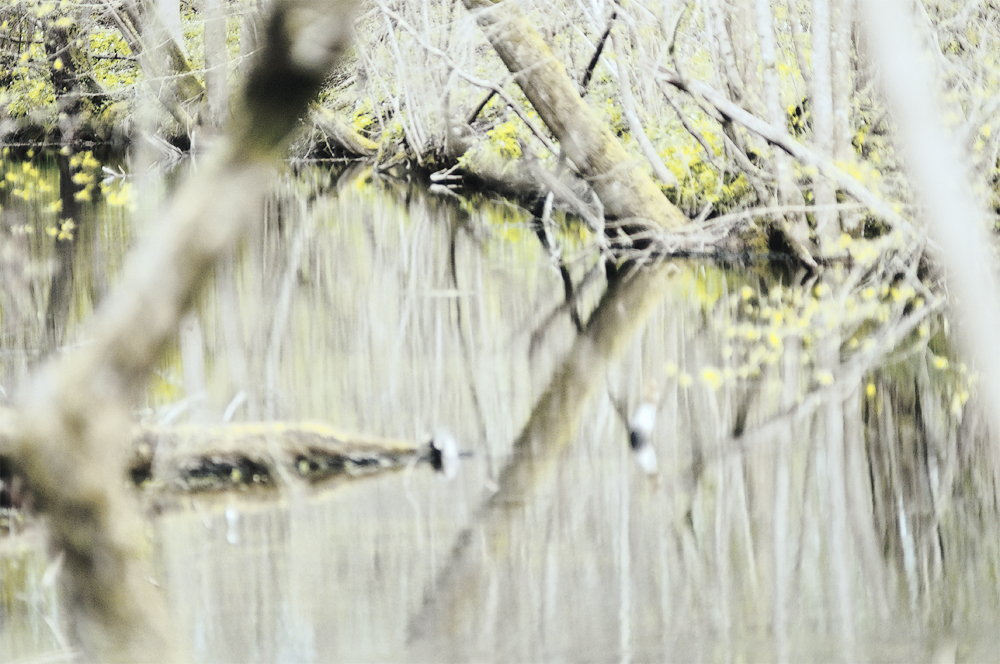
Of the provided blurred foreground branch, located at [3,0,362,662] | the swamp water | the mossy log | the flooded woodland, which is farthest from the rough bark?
blurred foreground branch, located at [3,0,362,662]

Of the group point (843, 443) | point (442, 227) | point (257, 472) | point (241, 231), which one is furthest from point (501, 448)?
point (442, 227)

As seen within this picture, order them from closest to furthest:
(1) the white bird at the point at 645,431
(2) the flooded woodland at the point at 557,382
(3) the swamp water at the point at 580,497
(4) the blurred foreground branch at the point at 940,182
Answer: (4) the blurred foreground branch at the point at 940,182 < (2) the flooded woodland at the point at 557,382 < (3) the swamp water at the point at 580,497 < (1) the white bird at the point at 645,431

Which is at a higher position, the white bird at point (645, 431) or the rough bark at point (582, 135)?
the rough bark at point (582, 135)

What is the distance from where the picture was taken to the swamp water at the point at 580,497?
4027 mm

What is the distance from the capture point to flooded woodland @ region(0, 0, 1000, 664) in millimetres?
2512

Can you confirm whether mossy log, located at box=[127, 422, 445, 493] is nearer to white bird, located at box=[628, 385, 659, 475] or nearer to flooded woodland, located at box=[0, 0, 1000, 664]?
flooded woodland, located at box=[0, 0, 1000, 664]

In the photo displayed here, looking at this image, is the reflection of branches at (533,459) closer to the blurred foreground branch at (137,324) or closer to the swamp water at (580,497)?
the swamp water at (580,497)

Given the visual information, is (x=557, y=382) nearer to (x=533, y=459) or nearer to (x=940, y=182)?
(x=533, y=459)

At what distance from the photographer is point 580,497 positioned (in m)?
5.32

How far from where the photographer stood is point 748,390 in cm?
720

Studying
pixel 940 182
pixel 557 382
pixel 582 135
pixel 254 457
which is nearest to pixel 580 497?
pixel 254 457

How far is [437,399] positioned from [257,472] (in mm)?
1642

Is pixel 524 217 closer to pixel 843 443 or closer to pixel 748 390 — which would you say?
pixel 748 390

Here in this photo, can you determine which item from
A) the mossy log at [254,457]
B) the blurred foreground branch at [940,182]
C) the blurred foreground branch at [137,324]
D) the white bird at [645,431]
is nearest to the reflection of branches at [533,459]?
the white bird at [645,431]
